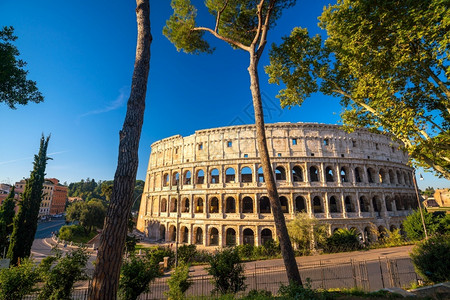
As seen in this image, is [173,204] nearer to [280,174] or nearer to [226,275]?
[280,174]

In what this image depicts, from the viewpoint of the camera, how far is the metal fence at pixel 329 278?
10.3 m

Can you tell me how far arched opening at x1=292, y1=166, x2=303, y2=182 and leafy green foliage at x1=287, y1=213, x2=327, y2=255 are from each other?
20.9 ft

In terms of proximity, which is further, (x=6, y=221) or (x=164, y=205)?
(x=164, y=205)

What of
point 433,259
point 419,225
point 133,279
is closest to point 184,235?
Answer: point 133,279

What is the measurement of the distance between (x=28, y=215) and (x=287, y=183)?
88.2ft

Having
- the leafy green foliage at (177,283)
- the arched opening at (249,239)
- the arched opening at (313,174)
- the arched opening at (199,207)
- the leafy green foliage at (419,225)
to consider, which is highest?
the arched opening at (313,174)

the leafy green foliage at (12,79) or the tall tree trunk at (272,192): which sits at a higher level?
the leafy green foliage at (12,79)

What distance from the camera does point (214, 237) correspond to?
2594 cm

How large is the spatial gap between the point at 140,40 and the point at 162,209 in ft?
95.8

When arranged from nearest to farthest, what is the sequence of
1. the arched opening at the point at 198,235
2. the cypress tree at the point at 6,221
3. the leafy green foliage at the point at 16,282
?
the leafy green foliage at the point at 16,282 → the cypress tree at the point at 6,221 → the arched opening at the point at 198,235

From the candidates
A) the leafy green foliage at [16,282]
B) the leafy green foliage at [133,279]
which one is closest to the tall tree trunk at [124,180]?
the leafy green foliage at [133,279]

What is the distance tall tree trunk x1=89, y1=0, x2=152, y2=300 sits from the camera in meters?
3.90

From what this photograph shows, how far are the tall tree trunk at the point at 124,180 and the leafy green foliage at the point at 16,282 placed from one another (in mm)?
5194

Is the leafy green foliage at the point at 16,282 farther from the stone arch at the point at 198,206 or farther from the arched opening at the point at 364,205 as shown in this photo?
the arched opening at the point at 364,205
